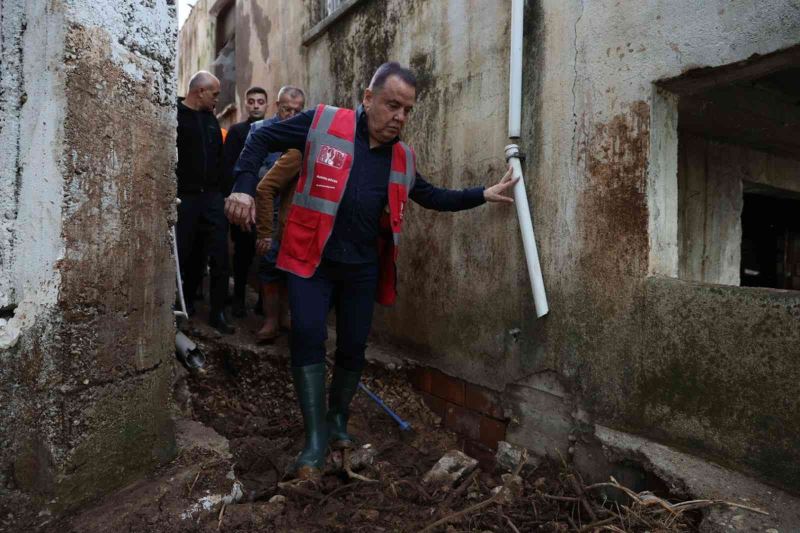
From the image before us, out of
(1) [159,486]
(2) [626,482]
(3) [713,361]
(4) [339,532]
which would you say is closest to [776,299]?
(3) [713,361]

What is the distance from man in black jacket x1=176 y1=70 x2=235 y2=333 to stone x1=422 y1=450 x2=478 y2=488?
1.84 meters

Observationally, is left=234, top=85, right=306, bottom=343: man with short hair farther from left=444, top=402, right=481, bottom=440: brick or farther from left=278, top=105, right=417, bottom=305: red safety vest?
left=444, top=402, right=481, bottom=440: brick

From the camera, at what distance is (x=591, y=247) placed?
255 cm

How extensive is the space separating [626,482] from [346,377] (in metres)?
1.33

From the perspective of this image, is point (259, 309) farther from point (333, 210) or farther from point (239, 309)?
point (333, 210)

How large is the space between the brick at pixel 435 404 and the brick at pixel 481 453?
246mm

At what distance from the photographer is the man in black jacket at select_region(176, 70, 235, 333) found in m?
3.89

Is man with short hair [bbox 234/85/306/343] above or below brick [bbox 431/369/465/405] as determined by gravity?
above

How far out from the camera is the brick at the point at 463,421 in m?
3.21

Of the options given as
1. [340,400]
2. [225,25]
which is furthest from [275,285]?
[225,25]

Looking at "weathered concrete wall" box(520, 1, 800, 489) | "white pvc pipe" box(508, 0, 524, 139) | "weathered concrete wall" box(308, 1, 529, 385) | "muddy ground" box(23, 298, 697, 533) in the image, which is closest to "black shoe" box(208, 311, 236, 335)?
"muddy ground" box(23, 298, 697, 533)

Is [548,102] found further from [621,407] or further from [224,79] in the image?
[224,79]

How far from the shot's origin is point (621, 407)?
7.98ft

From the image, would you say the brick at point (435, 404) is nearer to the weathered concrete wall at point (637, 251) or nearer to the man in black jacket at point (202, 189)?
the weathered concrete wall at point (637, 251)
